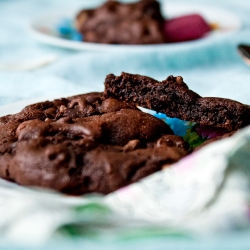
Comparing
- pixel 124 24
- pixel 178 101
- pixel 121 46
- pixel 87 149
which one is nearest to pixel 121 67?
pixel 121 46

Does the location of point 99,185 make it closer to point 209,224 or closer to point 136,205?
point 136,205

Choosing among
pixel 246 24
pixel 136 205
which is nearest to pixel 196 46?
pixel 246 24

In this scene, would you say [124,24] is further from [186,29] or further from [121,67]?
[121,67]

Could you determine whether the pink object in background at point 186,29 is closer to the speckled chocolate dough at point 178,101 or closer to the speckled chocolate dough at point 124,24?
the speckled chocolate dough at point 124,24

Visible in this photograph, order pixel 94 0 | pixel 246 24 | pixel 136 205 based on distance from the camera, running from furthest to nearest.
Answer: pixel 94 0 → pixel 246 24 → pixel 136 205

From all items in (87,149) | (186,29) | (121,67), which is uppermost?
(87,149)

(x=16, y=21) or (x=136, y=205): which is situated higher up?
(x=136, y=205)

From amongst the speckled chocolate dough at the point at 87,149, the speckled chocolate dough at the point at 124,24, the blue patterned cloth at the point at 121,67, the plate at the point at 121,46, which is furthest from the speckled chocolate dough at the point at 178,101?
the speckled chocolate dough at the point at 124,24
